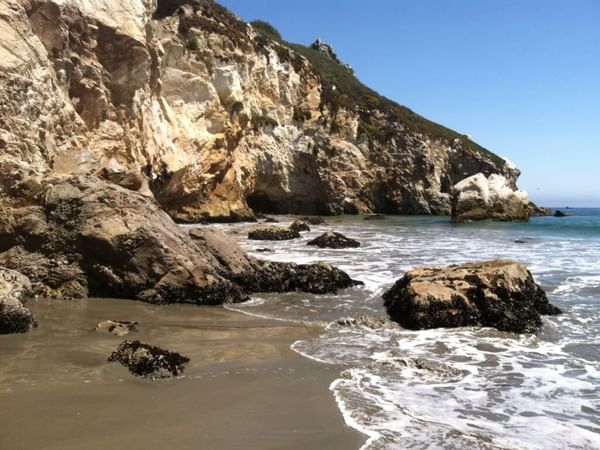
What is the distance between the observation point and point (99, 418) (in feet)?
14.0

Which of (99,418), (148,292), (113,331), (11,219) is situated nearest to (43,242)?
(11,219)

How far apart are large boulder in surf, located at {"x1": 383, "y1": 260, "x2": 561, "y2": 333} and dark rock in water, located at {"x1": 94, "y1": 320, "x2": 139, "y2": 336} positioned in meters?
3.99

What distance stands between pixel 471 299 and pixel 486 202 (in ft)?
110

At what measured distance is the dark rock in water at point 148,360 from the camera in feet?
17.9

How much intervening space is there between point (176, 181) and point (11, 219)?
15.8m

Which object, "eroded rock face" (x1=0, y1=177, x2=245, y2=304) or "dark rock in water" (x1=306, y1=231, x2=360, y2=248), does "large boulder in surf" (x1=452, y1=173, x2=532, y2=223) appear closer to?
"dark rock in water" (x1=306, y1=231, x2=360, y2=248)

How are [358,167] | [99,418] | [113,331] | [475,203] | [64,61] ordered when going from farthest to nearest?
[358,167] < [475,203] < [64,61] < [113,331] < [99,418]

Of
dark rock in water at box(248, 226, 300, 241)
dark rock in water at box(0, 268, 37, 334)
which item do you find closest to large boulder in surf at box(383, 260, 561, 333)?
dark rock in water at box(0, 268, 37, 334)

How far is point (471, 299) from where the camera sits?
350 inches

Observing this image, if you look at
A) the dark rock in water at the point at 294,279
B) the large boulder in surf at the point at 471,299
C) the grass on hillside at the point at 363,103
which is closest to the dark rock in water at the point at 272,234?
the dark rock in water at the point at 294,279

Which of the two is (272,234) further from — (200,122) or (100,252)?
(100,252)

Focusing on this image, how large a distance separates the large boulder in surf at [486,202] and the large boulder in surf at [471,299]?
31.0 m

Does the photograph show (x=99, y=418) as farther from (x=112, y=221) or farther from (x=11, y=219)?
(x=11, y=219)

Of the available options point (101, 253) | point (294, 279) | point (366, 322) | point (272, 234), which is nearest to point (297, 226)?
point (272, 234)
